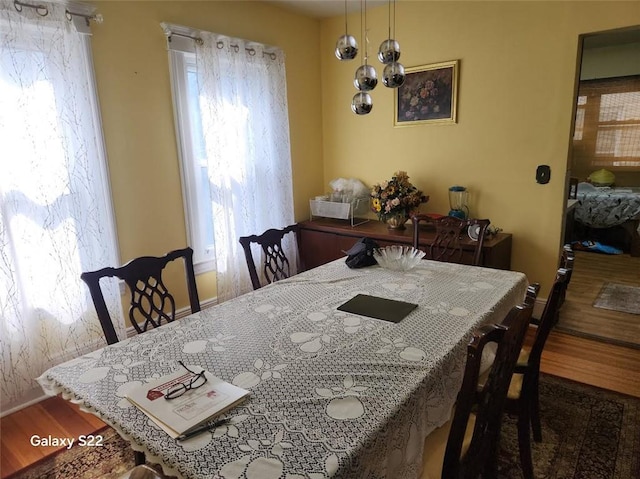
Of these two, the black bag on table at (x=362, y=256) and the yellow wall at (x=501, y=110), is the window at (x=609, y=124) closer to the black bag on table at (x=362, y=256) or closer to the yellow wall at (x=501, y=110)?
the yellow wall at (x=501, y=110)

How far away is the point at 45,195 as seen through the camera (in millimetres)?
2270

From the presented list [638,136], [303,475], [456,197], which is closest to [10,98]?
[303,475]

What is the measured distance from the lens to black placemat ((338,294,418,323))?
5.31 feet

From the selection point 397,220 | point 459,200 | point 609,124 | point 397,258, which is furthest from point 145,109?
point 609,124

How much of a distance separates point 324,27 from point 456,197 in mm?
2045

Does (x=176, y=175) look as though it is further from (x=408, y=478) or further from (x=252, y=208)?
(x=408, y=478)

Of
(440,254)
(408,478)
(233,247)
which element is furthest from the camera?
(233,247)

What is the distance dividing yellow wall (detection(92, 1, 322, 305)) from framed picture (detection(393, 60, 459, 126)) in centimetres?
130

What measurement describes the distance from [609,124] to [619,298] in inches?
128

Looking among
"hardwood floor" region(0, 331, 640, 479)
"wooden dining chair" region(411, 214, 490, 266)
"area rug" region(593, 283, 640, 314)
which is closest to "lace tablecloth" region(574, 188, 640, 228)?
"area rug" region(593, 283, 640, 314)

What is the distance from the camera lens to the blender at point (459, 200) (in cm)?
333

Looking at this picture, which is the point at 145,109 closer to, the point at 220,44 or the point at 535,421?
the point at 220,44

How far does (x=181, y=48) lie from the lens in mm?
2828

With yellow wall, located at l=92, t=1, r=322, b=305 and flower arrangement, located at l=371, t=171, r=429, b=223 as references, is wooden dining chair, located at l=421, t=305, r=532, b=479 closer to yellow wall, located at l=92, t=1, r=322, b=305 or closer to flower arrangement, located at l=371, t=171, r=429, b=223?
flower arrangement, located at l=371, t=171, r=429, b=223
